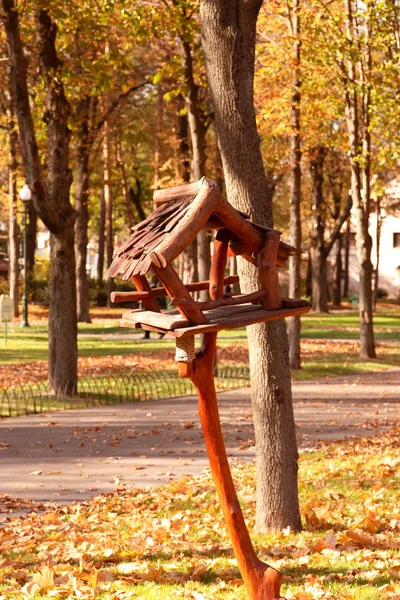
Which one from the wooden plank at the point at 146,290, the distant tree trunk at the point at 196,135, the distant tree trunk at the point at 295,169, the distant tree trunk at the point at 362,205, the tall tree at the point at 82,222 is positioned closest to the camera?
the wooden plank at the point at 146,290

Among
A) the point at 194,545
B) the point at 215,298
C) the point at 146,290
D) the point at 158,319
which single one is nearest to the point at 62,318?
the point at 194,545

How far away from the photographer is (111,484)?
10336mm

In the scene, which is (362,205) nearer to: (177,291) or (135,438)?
(135,438)

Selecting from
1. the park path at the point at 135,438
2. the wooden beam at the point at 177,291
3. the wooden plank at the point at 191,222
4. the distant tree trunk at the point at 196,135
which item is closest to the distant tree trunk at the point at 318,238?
the distant tree trunk at the point at 196,135

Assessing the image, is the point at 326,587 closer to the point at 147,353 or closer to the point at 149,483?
the point at 149,483

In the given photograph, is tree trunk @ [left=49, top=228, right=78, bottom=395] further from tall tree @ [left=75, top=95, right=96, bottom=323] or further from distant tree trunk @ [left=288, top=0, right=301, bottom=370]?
tall tree @ [left=75, top=95, right=96, bottom=323]

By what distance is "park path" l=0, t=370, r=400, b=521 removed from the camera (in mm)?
10422

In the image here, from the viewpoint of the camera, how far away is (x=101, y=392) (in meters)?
17.3

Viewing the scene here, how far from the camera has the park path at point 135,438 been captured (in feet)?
34.2

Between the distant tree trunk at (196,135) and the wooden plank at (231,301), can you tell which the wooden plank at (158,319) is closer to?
the wooden plank at (231,301)

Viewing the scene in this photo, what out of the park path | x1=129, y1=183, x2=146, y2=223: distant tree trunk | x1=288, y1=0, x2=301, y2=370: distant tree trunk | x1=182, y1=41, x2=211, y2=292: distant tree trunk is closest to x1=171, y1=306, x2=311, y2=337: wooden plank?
the park path

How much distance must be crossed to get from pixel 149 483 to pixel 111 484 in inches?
16.3

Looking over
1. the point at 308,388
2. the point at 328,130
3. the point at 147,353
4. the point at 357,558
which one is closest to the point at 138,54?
the point at 328,130

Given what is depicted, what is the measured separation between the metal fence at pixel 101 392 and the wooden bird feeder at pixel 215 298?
9816 mm
